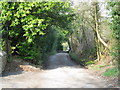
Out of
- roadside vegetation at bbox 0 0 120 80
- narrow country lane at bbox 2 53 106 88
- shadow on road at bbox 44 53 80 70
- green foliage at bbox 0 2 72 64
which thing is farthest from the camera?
shadow on road at bbox 44 53 80 70

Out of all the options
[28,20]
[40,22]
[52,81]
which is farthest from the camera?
[28,20]

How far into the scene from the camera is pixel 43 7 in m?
14.9

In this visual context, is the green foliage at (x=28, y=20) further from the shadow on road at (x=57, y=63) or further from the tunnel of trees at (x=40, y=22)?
the shadow on road at (x=57, y=63)

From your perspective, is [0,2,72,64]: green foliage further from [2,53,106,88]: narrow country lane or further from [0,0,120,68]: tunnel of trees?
[2,53,106,88]: narrow country lane

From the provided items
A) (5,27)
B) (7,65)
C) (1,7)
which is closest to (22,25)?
(5,27)

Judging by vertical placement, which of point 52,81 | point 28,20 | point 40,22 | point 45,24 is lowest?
point 52,81

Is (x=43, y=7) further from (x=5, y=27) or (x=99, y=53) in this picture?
(x=99, y=53)

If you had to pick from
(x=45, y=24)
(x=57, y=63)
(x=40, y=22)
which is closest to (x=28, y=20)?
(x=40, y=22)

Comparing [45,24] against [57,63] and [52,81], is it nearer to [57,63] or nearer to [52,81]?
[52,81]

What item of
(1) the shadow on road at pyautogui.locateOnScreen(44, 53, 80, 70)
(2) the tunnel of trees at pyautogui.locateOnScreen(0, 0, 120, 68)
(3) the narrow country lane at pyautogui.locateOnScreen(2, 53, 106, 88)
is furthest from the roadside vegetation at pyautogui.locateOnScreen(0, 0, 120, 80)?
(1) the shadow on road at pyautogui.locateOnScreen(44, 53, 80, 70)

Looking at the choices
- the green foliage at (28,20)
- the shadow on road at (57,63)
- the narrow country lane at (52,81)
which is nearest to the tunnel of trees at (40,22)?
the green foliage at (28,20)

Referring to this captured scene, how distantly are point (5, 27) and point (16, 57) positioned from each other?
2976 millimetres

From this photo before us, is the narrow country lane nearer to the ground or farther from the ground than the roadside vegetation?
nearer to the ground

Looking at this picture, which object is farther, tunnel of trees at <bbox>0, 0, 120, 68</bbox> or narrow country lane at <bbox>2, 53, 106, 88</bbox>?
tunnel of trees at <bbox>0, 0, 120, 68</bbox>
